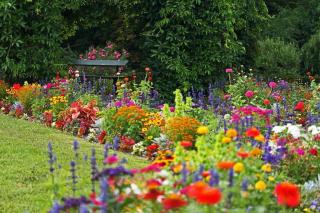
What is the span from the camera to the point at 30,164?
269 inches

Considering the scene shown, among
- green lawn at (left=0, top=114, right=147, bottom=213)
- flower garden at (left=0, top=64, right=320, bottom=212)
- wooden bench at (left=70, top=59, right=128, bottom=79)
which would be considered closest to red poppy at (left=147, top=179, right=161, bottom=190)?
flower garden at (left=0, top=64, right=320, bottom=212)

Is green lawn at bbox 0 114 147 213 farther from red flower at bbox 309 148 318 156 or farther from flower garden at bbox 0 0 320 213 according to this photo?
red flower at bbox 309 148 318 156

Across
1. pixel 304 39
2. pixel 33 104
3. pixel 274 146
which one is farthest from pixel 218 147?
pixel 304 39

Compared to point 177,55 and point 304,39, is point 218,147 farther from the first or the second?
point 304,39

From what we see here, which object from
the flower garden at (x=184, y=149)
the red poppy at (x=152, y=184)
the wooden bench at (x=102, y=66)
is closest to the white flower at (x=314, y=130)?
the flower garden at (x=184, y=149)

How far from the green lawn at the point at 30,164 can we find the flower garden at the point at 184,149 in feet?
0.39

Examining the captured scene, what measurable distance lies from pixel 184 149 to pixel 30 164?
2.97 m

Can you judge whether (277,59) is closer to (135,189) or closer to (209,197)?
(135,189)

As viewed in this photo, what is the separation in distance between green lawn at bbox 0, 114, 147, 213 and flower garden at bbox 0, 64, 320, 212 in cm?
12

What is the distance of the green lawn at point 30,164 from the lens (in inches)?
213

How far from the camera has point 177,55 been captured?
13344mm

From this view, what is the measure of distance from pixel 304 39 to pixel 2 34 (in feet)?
48.4

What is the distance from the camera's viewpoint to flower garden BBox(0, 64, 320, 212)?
3.11m

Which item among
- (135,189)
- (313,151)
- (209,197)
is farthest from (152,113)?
(209,197)
